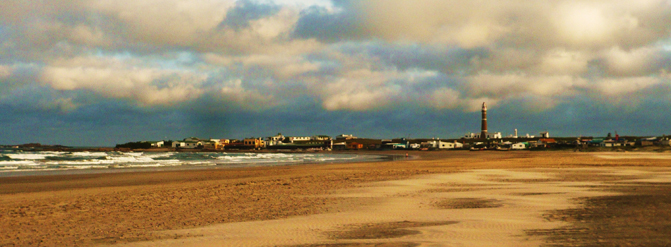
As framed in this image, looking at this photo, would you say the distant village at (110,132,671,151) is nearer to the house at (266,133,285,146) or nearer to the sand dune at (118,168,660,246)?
the house at (266,133,285,146)

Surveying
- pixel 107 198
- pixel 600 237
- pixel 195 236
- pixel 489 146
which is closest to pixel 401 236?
pixel 600 237

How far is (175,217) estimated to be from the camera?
1123cm

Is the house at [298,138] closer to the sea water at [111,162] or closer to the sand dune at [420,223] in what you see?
the sea water at [111,162]

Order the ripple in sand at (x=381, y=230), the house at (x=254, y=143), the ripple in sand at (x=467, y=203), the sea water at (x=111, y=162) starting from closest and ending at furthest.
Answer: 1. the ripple in sand at (x=381, y=230)
2. the ripple in sand at (x=467, y=203)
3. the sea water at (x=111, y=162)
4. the house at (x=254, y=143)

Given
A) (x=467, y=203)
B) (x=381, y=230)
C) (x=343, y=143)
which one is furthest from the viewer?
(x=343, y=143)

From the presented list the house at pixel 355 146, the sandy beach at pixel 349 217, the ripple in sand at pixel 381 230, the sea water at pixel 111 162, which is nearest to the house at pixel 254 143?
the house at pixel 355 146

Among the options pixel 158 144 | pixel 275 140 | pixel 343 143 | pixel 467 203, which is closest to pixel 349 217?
pixel 467 203

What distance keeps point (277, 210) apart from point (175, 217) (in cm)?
253

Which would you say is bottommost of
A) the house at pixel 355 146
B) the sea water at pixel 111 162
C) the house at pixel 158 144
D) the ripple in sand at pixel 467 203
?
the sea water at pixel 111 162

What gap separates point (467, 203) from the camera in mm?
12781

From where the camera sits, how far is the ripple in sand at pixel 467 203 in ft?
39.8

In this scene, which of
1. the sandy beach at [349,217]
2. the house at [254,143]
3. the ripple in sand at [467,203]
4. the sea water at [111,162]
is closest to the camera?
the sandy beach at [349,217]

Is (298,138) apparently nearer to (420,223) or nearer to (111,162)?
(111,162)

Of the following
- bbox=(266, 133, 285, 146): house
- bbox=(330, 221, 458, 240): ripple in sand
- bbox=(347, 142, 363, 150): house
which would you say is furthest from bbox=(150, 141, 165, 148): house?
bbox=(330, 221, 458, 240): ripple in sand
